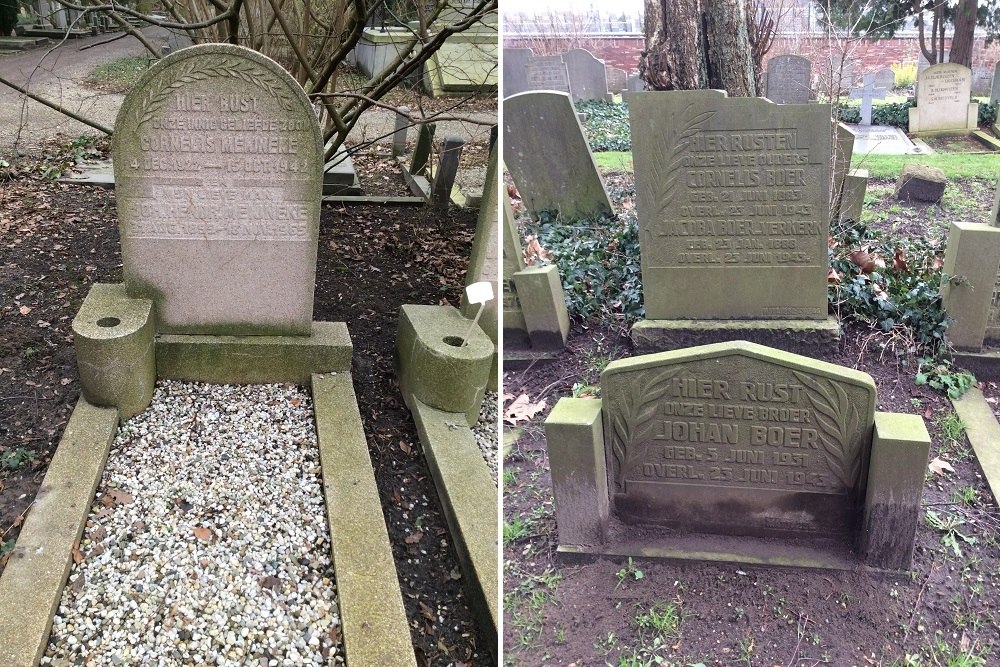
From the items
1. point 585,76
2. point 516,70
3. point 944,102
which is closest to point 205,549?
point 944,102

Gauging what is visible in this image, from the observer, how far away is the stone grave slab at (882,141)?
12.1 m

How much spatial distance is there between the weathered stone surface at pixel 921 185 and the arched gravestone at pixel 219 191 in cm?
713

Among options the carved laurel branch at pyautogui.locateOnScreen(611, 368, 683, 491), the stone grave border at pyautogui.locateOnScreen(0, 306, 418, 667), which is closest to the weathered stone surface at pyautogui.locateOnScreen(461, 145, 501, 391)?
the stone grave border at pyautogui.locateOnScreen(0, 306, 418, 667)

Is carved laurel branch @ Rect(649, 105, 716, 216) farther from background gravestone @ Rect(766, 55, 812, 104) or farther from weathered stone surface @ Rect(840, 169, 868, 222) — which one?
background gravestone @ Rect(766, 55, 812, 104)

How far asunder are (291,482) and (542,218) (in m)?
4.44

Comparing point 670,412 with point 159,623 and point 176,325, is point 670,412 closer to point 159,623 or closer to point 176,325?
point 159,623

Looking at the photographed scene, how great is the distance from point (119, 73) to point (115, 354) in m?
13.8

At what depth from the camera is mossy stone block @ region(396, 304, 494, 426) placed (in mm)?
4188

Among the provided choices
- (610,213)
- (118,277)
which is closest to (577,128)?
(610,213)

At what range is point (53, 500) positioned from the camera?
328cm

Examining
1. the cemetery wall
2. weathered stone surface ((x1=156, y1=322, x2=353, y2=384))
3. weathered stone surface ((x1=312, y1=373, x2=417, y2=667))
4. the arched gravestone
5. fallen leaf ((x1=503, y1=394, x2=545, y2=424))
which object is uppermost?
the cemetery wall

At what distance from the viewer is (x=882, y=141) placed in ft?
41.8

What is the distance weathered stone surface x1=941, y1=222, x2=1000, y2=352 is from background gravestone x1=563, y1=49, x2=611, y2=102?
1252cm

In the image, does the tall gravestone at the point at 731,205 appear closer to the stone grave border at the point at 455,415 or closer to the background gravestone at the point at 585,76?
the stone grave border at the point at 455,415
